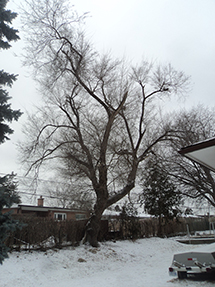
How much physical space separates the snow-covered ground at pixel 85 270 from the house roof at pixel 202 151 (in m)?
3.63

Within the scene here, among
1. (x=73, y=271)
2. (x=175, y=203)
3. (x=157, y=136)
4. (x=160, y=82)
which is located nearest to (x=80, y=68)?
(x=160, y=82)

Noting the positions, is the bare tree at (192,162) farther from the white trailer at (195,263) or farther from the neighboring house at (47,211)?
the neighboring house at (47,211)

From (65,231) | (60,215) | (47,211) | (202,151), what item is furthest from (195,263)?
(60,215)

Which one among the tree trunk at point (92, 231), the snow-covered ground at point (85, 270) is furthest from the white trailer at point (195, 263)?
the tree trunk at point (92, 231)

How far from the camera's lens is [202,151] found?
6832mm

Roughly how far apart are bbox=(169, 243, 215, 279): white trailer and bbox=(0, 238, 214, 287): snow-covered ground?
13.0 inches

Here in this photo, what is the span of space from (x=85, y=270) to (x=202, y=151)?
253 inches

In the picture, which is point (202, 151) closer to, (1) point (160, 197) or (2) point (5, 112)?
(2) point (5, 112)

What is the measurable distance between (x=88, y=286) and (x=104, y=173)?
6.33 meters

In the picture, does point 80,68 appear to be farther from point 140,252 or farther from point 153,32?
point 140,252

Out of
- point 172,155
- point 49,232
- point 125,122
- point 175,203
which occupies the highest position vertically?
point 125,122

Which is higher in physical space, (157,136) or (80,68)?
(80,68)

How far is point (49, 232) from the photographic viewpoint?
11.0 metres

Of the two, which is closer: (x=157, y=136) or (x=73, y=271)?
(x=73, y=271)
